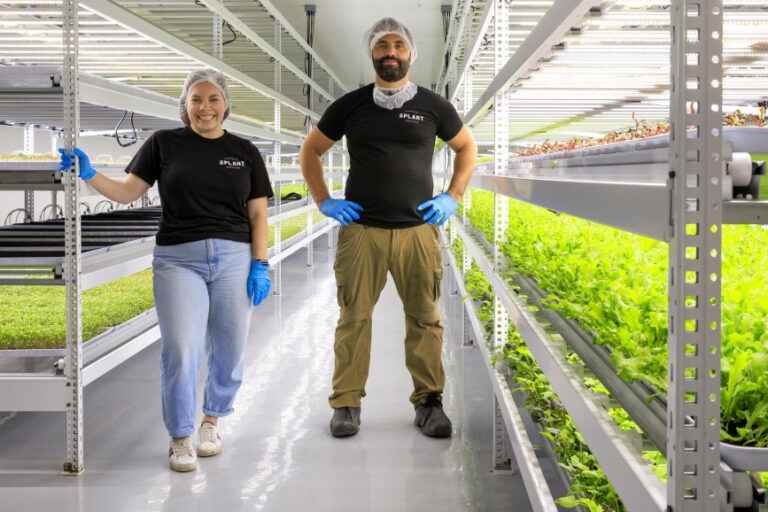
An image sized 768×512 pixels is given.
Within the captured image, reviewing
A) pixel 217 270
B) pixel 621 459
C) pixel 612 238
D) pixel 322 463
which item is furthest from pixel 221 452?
pixel 621 459

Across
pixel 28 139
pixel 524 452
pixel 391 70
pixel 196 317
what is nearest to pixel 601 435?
pixel 524 452

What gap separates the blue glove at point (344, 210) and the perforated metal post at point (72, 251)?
1.11m

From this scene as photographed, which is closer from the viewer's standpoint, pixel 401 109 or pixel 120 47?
pixel 401 109

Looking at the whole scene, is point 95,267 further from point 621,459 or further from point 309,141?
point 621,459

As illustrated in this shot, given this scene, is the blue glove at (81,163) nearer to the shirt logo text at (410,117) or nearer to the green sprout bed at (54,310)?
the green sprout bed at (54,310)

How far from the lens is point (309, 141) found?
13.7 ft

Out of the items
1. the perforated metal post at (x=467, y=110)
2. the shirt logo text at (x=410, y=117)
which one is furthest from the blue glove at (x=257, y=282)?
the perforated metal post at (x=467, y=110)

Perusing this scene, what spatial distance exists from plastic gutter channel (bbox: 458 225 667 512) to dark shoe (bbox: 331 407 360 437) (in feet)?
5.34

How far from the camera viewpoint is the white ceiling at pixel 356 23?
38.5 feet

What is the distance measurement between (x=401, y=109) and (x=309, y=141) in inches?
19.7

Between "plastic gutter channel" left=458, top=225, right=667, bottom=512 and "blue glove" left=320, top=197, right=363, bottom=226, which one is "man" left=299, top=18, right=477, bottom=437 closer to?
"blue glove" left=320, top=197, right=363, bottom=226

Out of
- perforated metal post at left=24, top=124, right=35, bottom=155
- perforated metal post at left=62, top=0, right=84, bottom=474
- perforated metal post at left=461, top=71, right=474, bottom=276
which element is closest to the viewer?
perforated metal post at left=62, top=0, right=84, bottom=474

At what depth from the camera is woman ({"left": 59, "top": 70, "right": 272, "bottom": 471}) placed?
11.7ft

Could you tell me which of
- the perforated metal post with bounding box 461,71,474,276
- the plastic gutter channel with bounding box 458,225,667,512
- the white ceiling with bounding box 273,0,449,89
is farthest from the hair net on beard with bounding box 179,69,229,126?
the white ceiling with bounding box 273,0,449,89
